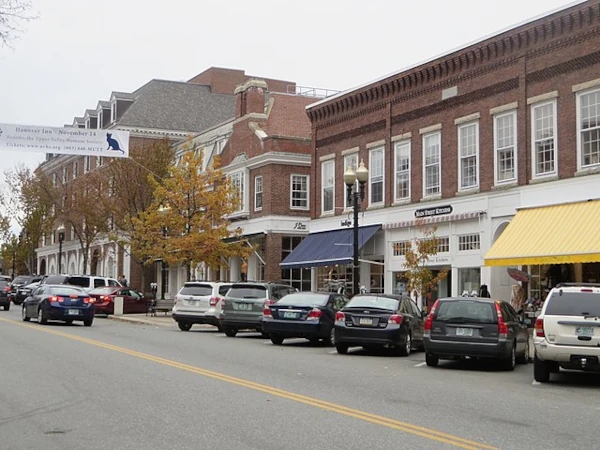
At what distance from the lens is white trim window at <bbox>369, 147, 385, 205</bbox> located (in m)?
34.2

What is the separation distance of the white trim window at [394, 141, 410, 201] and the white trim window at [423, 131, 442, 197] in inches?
44.7

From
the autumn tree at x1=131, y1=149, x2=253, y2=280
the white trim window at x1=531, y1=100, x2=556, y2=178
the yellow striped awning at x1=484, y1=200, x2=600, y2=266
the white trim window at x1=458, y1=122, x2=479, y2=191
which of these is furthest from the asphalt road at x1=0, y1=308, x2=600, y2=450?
the autumn tree at x1=131, y1=149, x2=253, y2=280

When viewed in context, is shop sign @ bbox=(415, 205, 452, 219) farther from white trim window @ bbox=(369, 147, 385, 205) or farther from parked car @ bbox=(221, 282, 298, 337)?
parked car @ bbox=(221, 282, 298, 337)

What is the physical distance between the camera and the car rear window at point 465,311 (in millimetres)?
16969

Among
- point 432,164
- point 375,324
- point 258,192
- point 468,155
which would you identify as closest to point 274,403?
point 375,324

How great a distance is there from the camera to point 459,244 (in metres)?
29.8

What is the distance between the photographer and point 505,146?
27.9 meters

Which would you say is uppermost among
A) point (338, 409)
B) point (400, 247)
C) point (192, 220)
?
point (192, 220)

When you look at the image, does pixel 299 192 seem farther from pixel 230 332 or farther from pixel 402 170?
pixel 230 332

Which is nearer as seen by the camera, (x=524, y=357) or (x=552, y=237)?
(x=524, y=357)

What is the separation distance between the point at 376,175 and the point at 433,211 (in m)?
4.53

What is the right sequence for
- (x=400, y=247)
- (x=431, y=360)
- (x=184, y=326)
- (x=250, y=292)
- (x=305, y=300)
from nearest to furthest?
1. (x=431, y=360)
2. (x=305, y=300)
3. (x=250, y=292)
4. (x=184, y=326)
5. (x=400, y=247)

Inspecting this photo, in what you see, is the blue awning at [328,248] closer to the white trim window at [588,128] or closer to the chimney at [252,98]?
the chimney at [252,98]

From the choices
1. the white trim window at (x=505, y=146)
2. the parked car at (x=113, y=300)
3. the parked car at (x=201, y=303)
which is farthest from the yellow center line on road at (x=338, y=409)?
the parked car at (x=113, y=300)
